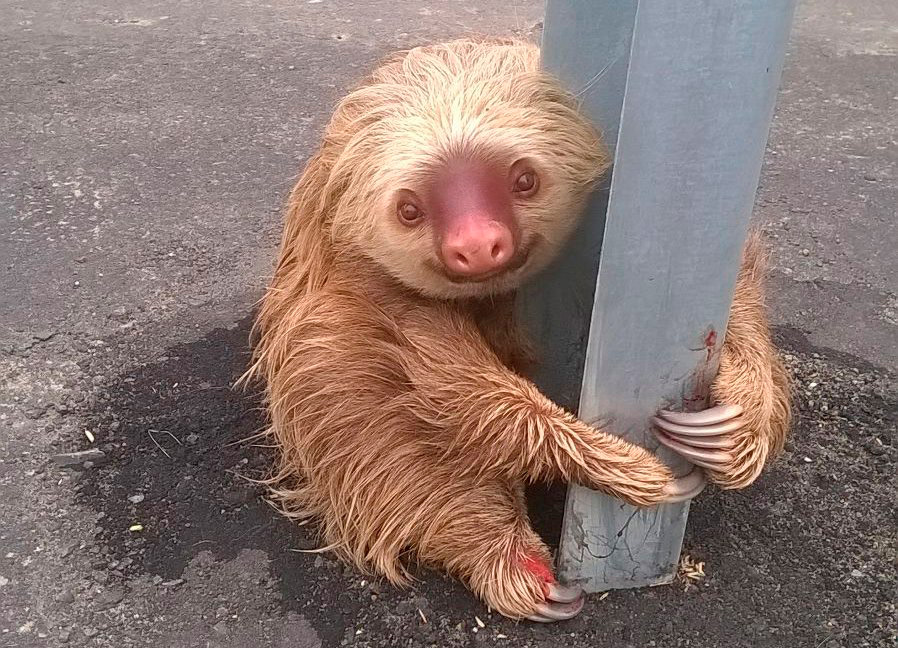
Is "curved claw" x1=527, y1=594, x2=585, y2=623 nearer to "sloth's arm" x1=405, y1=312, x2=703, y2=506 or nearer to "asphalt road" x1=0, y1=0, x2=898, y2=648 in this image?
"asphalt road" x1=0, y1=0, x2=898, y2=648

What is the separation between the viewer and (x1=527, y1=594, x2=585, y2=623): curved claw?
8.12ft

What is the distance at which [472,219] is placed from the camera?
2.04 m

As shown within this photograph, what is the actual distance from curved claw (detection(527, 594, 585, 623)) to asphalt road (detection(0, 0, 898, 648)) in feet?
0.13

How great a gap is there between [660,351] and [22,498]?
84.5 inches

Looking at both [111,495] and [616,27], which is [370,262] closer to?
[616,27]

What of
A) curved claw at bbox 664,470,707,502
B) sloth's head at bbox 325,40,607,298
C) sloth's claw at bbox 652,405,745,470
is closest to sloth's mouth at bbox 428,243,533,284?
sloth's head at bbox 325,40,607,298

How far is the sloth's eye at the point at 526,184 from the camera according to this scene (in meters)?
2.17

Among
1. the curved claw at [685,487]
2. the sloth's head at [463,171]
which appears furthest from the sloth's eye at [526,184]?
the curved claw at [685,487]

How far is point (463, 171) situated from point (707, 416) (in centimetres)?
85

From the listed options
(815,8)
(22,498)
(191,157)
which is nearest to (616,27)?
(22,498)

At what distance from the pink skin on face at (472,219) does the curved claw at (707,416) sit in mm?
572

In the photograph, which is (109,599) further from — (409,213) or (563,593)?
(409,213)

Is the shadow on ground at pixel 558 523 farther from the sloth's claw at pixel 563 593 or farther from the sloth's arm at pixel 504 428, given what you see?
the sloth's arm at pixel 504 428

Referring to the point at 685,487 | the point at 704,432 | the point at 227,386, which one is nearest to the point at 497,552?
the point at 685,487
